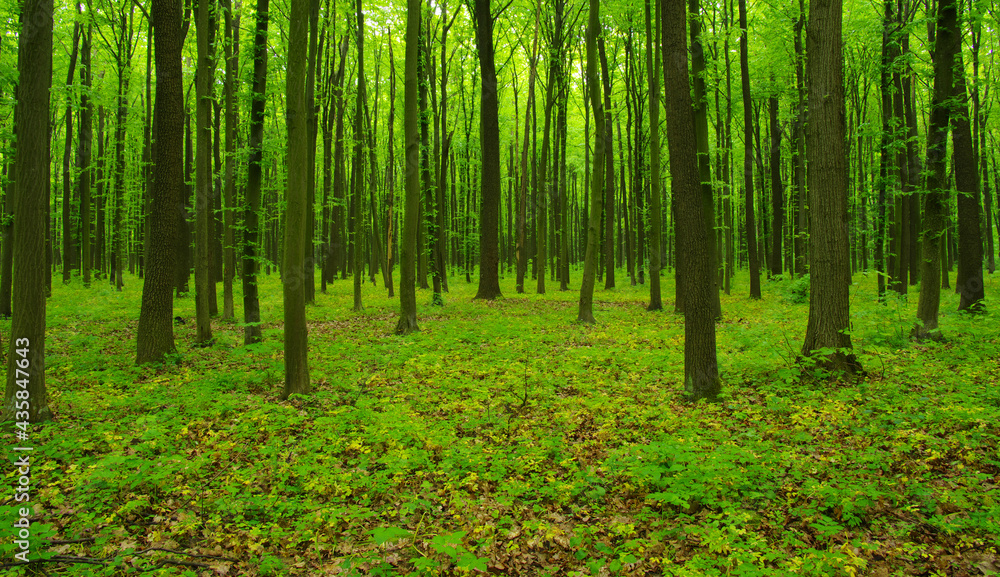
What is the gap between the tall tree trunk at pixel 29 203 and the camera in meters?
5.17

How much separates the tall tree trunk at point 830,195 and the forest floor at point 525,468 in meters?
0.58

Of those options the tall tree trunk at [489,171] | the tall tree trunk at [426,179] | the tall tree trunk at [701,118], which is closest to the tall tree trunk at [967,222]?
the tall tree trunk at [701,118]

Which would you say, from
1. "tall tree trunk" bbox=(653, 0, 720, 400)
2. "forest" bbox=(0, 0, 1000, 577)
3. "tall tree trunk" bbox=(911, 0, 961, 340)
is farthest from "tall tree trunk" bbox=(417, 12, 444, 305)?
"tall tree trunk" bbox=(911, 0, 961, 340)

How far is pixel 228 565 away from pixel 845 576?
169 inches

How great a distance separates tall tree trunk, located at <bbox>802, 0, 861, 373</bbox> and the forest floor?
0.58 metres

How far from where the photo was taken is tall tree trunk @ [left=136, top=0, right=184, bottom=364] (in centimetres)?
843

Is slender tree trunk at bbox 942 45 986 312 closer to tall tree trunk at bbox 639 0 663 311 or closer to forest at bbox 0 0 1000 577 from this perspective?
forest at bbox 0 0 1000 577

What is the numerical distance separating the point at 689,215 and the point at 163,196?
29.4 feet

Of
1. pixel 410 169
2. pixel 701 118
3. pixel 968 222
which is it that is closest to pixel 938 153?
pixel 968 222

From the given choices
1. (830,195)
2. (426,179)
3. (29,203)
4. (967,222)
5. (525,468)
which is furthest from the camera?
(426,179)

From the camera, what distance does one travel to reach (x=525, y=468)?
4867 millimetres

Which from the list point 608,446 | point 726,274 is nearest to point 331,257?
point 726,274

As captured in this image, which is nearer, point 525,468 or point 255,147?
point 525,468

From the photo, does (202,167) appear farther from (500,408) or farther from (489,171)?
(489,171)
